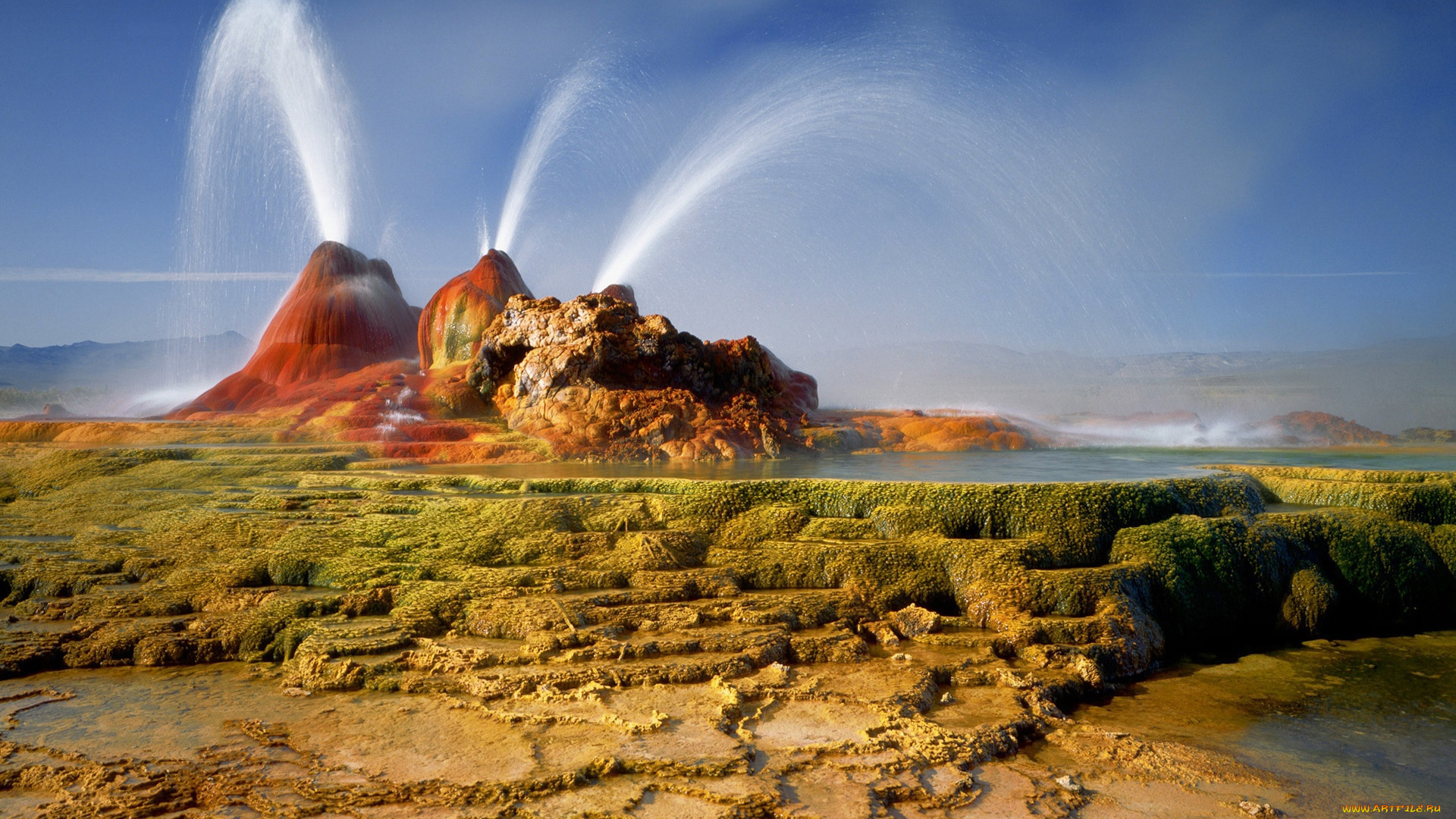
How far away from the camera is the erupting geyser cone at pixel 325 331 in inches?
1801

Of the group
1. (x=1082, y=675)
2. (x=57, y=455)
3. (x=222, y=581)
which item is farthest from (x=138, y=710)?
(x=57, y=455)

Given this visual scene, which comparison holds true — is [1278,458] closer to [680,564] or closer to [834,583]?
[834,583]

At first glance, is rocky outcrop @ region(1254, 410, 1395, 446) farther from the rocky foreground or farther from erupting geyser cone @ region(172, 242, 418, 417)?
erupting geyser cone @ region(172, 242, 418, 417)

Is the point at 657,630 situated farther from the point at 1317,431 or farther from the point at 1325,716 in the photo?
the point at 1317,431

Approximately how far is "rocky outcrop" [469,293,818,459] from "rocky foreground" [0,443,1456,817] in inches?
432

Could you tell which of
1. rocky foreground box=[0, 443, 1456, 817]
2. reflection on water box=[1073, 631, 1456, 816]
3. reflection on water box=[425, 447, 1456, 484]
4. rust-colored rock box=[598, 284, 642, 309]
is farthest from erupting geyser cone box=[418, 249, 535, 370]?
reflection on water box=[1073, 631, 1456, 816]

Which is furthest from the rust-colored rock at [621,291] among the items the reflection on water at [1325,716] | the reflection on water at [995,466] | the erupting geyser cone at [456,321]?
the reflection on water at [1325,716]

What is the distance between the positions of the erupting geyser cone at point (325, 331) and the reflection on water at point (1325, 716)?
4665 cm

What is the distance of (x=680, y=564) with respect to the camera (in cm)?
1042

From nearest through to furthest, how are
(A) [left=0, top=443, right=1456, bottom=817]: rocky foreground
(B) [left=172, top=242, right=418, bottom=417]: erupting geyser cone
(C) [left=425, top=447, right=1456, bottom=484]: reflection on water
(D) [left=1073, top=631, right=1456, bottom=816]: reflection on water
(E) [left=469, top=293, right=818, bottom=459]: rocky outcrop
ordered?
(A) [left=0, top=443, right=1456, bottom=817]: rocky foreground < (D) [left=1073, top=631, right=1456, bottom=816]: reflection on water < (C) [left=425, top=447, right=1456, bottom=484]: reflection on water < (E) [left=469, top=293, right=818, bottom=459]: rocky outcrop < (B) [left=172, top=242, right=418, bottom=417]: erupting geyser cone

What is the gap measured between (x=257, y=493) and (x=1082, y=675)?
→ 13918mm

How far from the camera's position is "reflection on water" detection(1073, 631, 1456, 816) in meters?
6.36

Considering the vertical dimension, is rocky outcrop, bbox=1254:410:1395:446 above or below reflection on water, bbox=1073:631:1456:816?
above

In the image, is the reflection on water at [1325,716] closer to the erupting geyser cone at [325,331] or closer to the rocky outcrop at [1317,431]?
the rocky outcrop at [1317,431]
